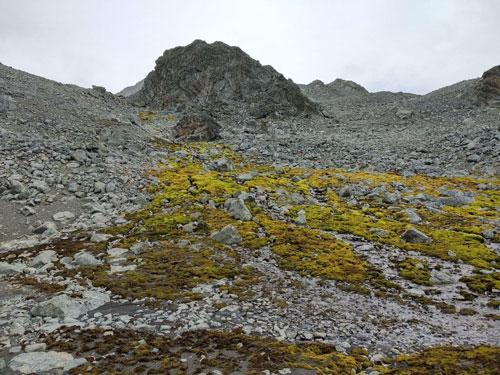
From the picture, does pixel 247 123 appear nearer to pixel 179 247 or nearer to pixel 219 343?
pixel 179 247

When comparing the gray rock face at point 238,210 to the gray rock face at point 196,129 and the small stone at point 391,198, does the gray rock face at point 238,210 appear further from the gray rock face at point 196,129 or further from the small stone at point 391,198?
the gray rock face at point 196,129

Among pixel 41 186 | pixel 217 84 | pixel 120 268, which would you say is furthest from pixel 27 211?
pixel 217 84

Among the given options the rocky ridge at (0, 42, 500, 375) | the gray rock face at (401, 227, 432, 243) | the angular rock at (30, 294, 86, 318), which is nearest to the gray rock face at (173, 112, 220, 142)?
the rocky ridge at (0, 42, 500, 375)

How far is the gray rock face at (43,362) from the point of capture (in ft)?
39.8

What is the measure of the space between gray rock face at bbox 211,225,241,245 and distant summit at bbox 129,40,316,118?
4989 cm

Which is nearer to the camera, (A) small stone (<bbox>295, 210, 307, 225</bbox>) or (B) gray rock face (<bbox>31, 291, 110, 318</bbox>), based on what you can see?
(B) gray rock face (<bbox>31, 291, 110, 318</bbox>)

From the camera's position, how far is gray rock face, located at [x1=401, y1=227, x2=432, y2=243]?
25.7 meters

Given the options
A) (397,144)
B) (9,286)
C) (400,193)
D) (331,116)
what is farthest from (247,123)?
(9,286)

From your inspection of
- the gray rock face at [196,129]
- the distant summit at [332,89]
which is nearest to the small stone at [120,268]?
the gray rock face at [196,129]

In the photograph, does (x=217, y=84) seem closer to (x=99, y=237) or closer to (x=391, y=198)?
(x=391, y=198)

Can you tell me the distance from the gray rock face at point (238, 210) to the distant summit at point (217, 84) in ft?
146

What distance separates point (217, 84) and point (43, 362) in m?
72.7

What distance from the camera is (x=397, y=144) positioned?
2072 inches

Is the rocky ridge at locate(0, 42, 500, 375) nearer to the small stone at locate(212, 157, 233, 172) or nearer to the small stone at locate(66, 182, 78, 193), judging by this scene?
the small stone at locate(212, 157, 233, 172)
